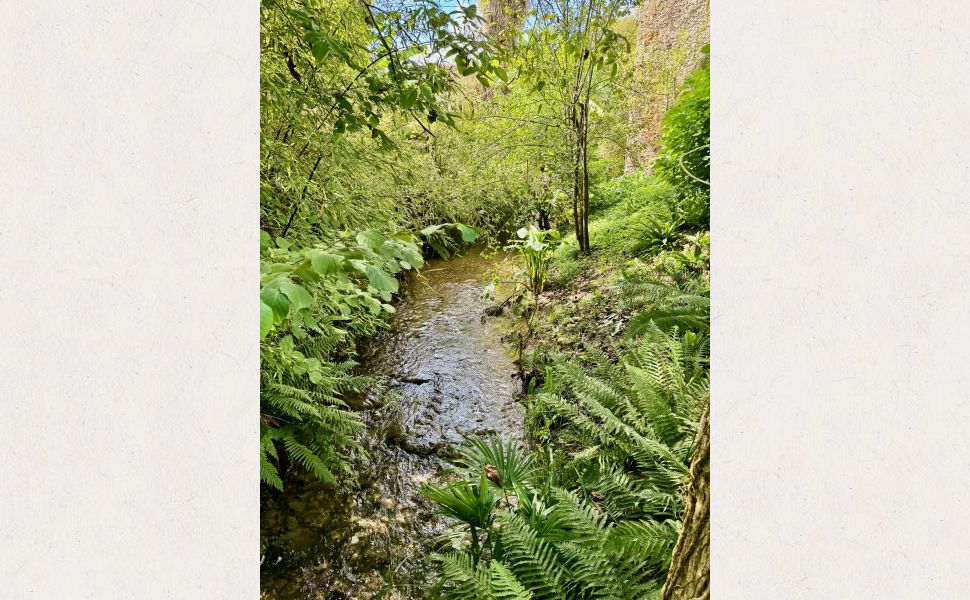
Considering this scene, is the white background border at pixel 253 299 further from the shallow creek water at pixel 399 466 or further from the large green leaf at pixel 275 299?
the shallow creek water at pixel 399 466

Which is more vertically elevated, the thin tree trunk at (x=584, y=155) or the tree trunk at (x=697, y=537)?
the thin tree trunk at (x=584, y=155)

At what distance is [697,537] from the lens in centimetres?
64

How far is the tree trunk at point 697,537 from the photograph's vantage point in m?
0.62

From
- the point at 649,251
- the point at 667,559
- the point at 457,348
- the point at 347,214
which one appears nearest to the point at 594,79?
the point at 649,251

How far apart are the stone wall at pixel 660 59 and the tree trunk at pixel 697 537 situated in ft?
13.9

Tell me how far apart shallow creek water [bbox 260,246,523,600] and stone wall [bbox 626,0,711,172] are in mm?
3155

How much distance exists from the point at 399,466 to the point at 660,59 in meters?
5.41

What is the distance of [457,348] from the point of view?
3816mm

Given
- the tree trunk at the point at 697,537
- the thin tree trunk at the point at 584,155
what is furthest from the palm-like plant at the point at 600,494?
the thin tree trunk at the point at 584,155
